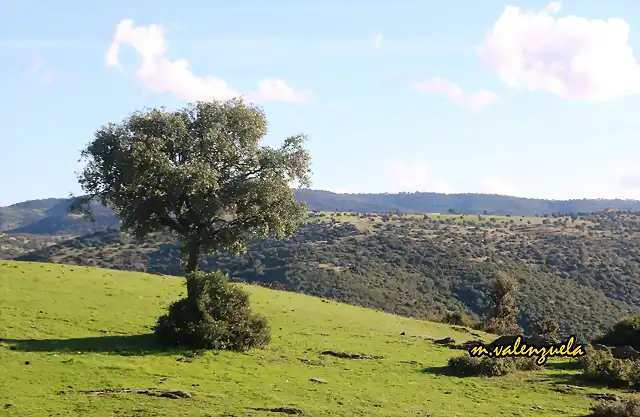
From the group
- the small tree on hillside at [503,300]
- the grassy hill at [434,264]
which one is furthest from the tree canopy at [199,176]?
the grassy hill at [434,264]

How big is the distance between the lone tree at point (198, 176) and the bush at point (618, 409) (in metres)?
21.2

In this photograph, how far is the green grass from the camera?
23234mm

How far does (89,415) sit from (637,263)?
130497 millimetres

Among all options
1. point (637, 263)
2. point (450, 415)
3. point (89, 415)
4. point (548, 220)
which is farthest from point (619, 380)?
point (548, 220)

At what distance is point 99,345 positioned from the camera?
106 feet

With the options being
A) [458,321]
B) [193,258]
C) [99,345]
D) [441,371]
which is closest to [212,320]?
[99,345]

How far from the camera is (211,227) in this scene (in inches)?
1592

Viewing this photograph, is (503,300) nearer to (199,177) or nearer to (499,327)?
(499,327)

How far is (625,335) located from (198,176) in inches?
1302

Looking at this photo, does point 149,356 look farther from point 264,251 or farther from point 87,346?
point 264,251

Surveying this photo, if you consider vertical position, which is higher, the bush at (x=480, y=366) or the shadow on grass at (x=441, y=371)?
the bush at (x=480, y=366)

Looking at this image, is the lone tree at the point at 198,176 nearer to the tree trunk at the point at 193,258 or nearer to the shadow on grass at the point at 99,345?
the tree trunk at the point at 193,258

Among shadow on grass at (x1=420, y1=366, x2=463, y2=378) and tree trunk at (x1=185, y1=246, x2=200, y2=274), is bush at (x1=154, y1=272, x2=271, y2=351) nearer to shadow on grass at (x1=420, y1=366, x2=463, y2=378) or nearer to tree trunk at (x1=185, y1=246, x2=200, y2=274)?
tree trunk at (x1=185, y1=246, x2=200, y2=274)

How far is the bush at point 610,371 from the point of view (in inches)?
1267
